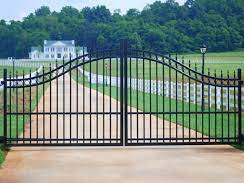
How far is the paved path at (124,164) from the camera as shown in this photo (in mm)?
8500

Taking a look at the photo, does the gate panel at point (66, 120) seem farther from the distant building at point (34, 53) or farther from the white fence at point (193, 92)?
the distant building at point (34, 53)

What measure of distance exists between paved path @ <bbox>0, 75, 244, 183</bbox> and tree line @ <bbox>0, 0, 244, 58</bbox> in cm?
3864

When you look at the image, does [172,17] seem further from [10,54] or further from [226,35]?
[10,54]

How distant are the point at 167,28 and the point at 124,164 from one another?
181 ft

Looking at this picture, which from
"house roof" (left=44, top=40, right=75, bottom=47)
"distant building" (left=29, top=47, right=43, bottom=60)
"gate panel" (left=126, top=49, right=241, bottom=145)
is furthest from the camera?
"house roof" (left=44, top=40, right=75, bottom=47)

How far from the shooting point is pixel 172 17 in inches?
2699

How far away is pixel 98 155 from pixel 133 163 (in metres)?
1.24

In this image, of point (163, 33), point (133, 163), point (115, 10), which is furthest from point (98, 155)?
point (115, 10)

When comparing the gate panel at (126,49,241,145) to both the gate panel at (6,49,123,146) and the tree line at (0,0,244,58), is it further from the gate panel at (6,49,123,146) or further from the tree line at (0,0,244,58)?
the tree line at (0,0,244,58)

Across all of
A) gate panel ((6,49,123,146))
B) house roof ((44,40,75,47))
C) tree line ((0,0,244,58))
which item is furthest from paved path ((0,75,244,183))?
house roof ((44,40,75,47))

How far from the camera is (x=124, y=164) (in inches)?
383

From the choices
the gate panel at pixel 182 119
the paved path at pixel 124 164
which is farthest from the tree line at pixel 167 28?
the paved path at pixel 124 164

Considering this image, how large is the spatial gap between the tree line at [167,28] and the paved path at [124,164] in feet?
127

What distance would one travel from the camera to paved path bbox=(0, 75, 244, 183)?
8500mm
